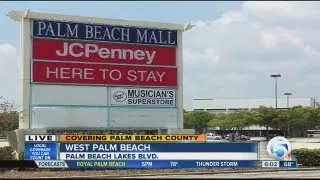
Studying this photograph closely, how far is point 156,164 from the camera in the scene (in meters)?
23.8

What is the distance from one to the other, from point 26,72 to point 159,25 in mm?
7103

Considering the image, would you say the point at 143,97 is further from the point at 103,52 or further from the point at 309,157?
the point at 309,157

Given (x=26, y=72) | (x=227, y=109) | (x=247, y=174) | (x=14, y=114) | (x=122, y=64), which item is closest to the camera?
(x=247, y=174)

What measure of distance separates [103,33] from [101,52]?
95cm

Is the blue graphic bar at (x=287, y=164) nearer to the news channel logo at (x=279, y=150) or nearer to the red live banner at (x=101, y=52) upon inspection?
the news channel logo at (x=279, y=150)

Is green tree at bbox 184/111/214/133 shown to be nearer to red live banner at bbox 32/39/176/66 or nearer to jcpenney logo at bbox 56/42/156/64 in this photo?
red live banner at bbox 32/39/176/66

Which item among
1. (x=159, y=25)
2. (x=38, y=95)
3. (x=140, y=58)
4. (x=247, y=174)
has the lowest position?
(x=247, y=174)

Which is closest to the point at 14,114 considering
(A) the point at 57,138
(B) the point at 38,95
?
(B) the point at 38,95

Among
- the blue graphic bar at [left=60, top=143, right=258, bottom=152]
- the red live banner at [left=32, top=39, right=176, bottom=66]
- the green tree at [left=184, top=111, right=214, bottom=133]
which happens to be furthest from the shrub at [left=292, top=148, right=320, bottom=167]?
the green tree at [left=184, top=111, right=214, bottom=133]

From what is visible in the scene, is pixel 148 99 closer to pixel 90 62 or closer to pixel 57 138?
pixel 90 62

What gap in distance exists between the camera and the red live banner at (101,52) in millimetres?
26172

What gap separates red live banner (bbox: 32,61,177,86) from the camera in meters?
26.1

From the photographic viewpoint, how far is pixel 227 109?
15575cm

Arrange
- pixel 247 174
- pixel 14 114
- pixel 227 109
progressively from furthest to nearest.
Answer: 1. pixel 227 109
2. pixel 14 114
3. pixel 247 174
